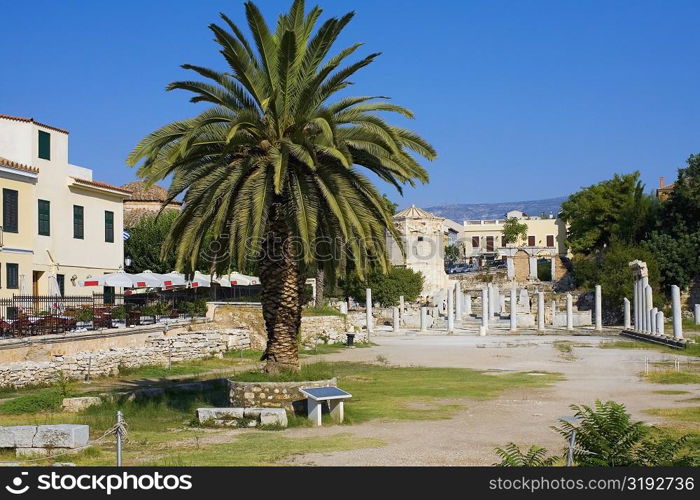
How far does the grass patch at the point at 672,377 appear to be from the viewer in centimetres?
2378

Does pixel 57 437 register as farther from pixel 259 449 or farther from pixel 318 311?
pixel 318 311

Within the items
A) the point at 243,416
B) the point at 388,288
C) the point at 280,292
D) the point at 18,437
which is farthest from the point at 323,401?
the point at 388,288

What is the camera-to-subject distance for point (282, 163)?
16828 mm

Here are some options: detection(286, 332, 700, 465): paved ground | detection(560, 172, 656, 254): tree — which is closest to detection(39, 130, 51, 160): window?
detection(286, 332, 700, 465): paved ground

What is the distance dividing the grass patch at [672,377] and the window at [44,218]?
22.7m

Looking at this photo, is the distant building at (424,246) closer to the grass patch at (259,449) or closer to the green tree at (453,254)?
the green tree at (453,254)

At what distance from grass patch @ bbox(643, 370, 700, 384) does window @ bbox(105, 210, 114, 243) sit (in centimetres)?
2389

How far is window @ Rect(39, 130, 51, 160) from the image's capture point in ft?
110

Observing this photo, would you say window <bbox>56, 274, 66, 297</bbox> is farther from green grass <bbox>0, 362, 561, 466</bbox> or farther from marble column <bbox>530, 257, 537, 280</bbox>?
marble column <bbox>530, 257, 537, 280</bbox>

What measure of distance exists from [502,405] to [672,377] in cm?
816

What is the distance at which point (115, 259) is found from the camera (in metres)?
38.6
